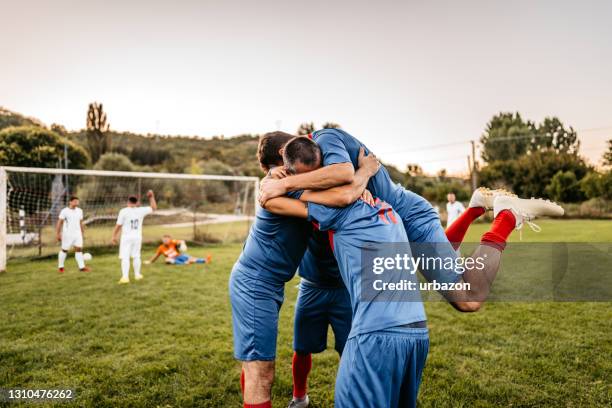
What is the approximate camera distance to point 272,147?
316cm

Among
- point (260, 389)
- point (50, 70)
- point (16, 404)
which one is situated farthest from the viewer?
point (50, 70)

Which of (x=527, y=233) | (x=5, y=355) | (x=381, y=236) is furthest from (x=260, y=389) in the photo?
(x=527, y=233)

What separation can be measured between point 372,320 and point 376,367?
22cm

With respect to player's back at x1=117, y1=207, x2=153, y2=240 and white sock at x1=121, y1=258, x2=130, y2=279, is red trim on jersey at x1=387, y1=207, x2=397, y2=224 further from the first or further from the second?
player's back at x1=117, y1=207, x2=153, y2=240

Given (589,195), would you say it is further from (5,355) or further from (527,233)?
(5,355)

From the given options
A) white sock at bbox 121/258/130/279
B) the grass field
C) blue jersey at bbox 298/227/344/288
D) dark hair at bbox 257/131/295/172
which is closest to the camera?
dark hair at bbox 257/131/295/172

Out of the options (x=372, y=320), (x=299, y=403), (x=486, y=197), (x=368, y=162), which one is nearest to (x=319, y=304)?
(x=299, y=403)

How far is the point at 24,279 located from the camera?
38.3 ft

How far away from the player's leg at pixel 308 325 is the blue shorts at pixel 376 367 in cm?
156

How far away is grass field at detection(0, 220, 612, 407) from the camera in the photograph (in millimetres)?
4238

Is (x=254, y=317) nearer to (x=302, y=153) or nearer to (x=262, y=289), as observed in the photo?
(x=262, y=289)

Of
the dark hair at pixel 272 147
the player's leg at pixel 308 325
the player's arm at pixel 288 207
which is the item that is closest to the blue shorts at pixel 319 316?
the player's leg at pixel 308 325

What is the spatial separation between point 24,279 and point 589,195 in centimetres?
4100

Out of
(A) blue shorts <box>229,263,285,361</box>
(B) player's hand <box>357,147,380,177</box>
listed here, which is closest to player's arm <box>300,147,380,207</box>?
(B) player's hand <box>357,147,380,177</box>
